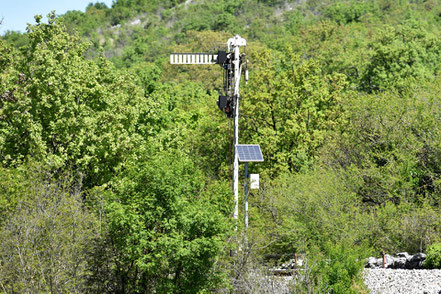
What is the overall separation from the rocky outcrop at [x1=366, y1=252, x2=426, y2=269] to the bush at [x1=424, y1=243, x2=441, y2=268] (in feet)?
1.29

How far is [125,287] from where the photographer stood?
16828 millimetres

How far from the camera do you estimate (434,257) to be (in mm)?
19812

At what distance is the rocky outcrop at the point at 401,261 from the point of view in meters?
20.5

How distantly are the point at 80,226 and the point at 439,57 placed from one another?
4095 cm

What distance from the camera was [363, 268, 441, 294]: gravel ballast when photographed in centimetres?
1734

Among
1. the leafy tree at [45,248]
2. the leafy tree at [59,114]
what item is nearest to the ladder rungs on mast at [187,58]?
the leafy tree at [45,248]

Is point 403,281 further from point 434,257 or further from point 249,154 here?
point 249,154

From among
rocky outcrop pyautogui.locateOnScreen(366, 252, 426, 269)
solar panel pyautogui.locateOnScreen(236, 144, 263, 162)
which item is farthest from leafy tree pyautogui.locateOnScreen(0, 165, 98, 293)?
rocky outcrop pyautogui.locateOnScreen(366, 252, 426, 269)

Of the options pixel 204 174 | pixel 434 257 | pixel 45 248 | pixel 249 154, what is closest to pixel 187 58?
pixel 249 154

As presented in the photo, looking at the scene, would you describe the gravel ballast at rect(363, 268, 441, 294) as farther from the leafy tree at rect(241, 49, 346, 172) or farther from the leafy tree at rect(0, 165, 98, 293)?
the leafy tree at rect(241, 49, 346, 172)

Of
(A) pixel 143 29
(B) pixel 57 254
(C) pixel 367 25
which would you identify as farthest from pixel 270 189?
(A) pixel 143 29

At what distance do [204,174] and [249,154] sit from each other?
12514mm

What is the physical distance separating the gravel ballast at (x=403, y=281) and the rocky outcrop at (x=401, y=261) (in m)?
1.25

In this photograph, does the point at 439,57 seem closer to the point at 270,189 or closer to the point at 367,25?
the point at 270,189
